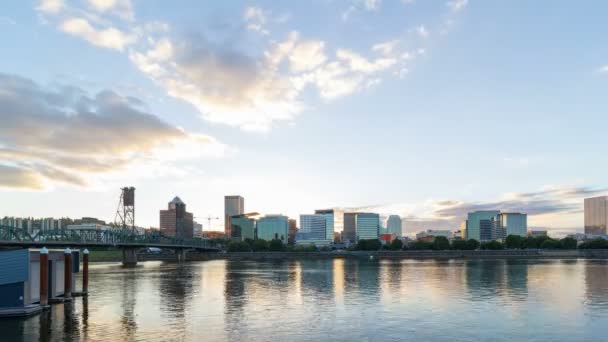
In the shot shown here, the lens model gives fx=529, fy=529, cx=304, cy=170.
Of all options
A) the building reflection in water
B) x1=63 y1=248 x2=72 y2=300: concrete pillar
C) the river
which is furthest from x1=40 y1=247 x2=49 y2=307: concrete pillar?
the building reflection in water

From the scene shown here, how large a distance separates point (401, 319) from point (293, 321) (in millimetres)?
10407

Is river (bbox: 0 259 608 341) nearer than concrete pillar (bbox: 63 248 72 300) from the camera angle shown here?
Yes

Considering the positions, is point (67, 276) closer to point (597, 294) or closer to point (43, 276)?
point (43, 276)

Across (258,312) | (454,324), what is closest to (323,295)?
(258,312)

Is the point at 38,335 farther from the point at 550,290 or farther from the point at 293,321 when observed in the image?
the point at 550,290

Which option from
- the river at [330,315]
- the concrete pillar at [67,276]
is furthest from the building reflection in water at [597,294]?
the concrete pillar at [67,276]

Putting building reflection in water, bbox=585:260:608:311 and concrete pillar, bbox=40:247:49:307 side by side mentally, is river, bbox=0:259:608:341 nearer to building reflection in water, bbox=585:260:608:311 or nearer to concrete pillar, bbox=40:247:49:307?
building reflection in water, bbox=585:260:608:311

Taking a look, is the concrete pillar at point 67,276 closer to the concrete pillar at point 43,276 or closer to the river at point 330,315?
the river at point 330,315

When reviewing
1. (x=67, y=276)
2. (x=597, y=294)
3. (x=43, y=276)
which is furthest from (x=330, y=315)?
(x=597, y=294)

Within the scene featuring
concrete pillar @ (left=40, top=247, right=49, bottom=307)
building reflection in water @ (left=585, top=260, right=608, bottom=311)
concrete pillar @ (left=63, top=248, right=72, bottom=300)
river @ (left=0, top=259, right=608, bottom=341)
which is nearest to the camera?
river @ (left=0, top=259, right=608, bottom=341)

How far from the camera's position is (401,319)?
50.8m

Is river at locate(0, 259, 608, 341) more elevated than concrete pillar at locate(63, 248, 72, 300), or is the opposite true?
concrete pillar at locate(63, 248, 72, 300)

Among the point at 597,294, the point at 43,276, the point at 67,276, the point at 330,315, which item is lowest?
the point at 597,294

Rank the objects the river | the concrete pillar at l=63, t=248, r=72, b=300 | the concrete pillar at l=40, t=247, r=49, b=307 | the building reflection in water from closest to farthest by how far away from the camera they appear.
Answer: the river
the concrete pillar at l=40, t=247, r=49, b=307
the building reflection in water
the concrete pillar at l=63, t=248, r=72, b=300
